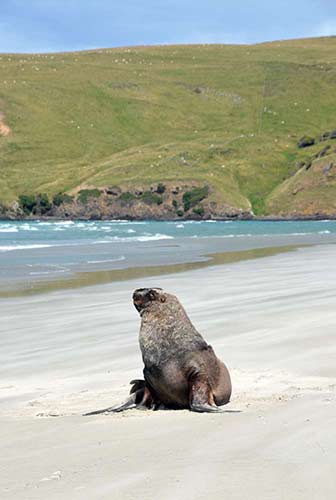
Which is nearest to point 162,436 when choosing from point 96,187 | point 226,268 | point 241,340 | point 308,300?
point 241,340

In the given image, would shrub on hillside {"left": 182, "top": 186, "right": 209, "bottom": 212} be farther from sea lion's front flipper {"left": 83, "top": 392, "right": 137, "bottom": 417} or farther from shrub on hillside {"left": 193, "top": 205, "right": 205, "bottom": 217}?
sea lion's front flipper {"left": 83, "top": 392, "right": 137, "bottom": 417}

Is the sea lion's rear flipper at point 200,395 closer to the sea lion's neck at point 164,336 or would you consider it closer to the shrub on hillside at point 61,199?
the sea lion's neck at point 164,336

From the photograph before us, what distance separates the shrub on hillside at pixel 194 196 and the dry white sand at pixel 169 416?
337 feet

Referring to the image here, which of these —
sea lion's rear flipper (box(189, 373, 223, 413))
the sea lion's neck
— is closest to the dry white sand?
sea lion's rear flipper (box(189, 373, 223, 413))

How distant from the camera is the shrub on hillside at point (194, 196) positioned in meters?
121

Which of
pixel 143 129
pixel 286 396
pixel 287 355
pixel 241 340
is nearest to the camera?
pixel 286 396

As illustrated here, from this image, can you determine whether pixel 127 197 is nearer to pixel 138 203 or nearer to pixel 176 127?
pixel 138 203

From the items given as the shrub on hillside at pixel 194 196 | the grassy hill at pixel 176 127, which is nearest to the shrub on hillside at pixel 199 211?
the shrub on hillside at pixel 194 196

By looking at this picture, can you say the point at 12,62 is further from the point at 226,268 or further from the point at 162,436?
the point at 162,436

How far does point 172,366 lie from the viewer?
324 inches

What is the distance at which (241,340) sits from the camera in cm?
1270

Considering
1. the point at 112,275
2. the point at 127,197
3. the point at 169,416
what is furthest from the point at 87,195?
the point at 169,416

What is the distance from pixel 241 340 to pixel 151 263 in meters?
21.5

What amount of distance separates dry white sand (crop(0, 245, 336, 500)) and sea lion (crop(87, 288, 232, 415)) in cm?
26
